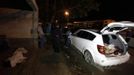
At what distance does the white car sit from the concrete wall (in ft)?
14.2

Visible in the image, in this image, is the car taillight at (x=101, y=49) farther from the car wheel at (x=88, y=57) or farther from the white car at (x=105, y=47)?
the car wheel at (x=88, y=57)

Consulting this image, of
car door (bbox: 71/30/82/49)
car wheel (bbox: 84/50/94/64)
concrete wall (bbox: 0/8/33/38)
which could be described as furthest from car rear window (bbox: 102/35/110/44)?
concrete wall (bbox: 0/8/33/38)

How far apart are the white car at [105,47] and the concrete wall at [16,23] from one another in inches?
171

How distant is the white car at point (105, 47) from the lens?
357 inches

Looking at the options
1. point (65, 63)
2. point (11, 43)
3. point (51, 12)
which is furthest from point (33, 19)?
point (51, 12)

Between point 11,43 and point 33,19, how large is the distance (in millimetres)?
2086

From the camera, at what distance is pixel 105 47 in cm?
923

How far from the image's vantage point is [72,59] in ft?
36.3

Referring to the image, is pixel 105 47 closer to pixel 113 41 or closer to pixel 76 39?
pixel 113 41

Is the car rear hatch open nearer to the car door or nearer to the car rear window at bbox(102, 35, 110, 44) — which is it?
the car rear window at bbox(102, 35, 110, 44)

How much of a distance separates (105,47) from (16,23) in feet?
21.1

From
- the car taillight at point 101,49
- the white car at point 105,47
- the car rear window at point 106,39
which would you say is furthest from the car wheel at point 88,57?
the car rear window at point 106,39

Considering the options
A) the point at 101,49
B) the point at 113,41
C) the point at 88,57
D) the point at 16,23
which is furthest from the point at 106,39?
the point at 16,23

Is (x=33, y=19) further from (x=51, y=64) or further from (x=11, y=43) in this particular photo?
(x=51, y=64)
